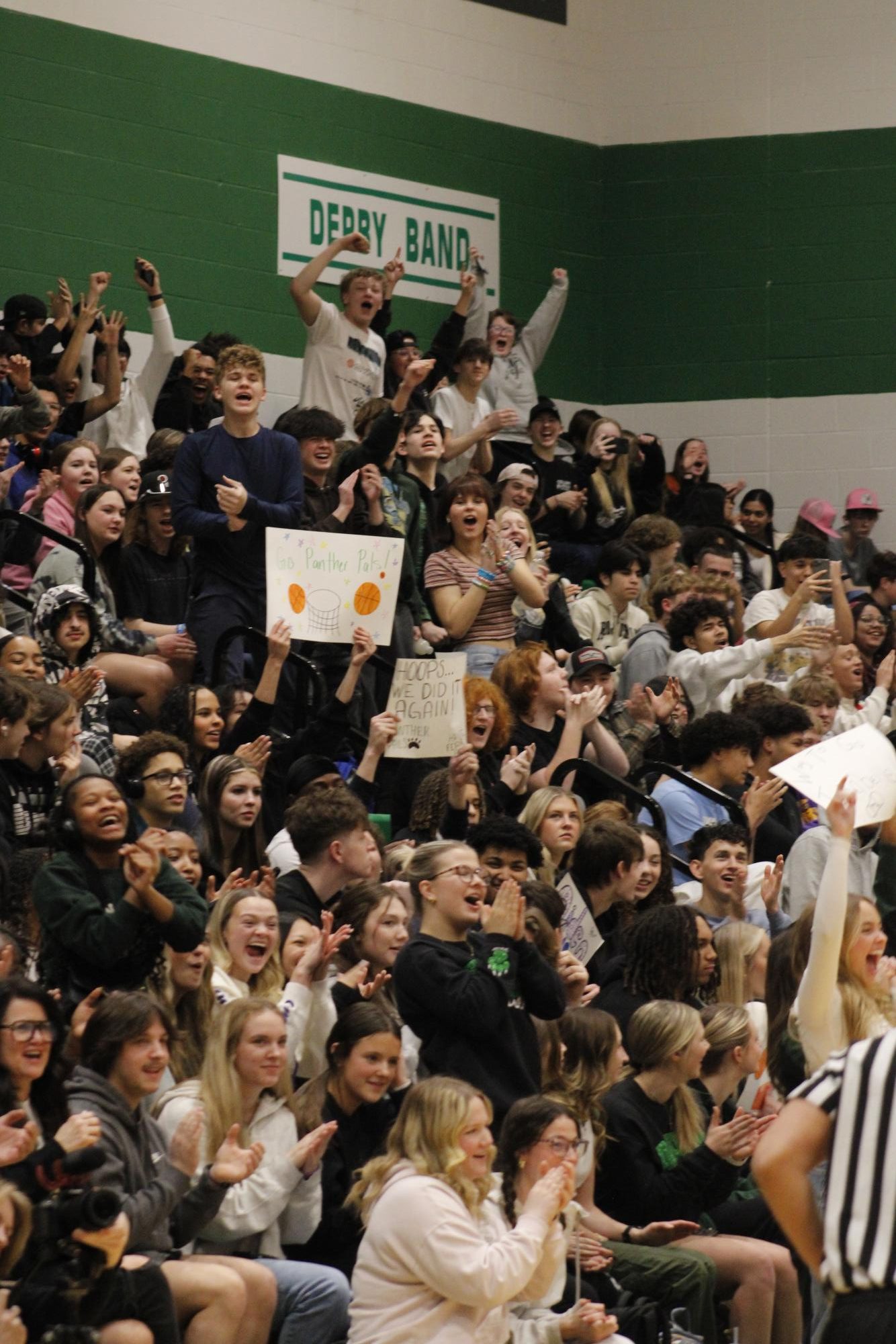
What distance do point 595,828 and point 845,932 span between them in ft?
6.77

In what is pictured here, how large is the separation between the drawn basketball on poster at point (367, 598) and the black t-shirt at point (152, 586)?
0.86m

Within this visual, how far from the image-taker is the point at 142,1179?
15.3 feet

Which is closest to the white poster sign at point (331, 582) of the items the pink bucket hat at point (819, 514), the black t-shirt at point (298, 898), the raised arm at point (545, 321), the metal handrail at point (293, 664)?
the metal handrail at point (293, 664)

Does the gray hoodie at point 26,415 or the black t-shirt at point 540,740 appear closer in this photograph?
the black t-shirt at point 540,740

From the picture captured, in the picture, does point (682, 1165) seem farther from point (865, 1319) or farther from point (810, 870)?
point (865, 1319)

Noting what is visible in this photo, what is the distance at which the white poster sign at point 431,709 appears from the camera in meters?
7.46

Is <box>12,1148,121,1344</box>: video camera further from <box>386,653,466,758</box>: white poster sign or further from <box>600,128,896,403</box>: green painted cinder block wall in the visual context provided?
<box>600,128,896,403</box>: green painted cinder block wall

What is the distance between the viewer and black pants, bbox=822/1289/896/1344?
2906 millimetres

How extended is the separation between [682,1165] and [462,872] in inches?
36.7

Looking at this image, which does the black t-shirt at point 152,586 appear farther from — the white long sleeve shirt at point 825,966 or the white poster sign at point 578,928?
the white long sleeve shirt at point 825,966

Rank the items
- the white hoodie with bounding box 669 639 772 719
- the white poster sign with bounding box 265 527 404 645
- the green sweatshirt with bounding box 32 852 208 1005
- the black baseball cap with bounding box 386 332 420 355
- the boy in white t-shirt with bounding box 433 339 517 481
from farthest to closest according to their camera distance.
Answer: the black baseball cap with bounding box 386 332 420 355, the boy in white t-shirt with bounding box 433 339 517 481, the white hoodie with bounding box 669 639 772 719, the white poster sign with bounding box 265 527 404 645, the green sweatshirt with bounding box 32 852 208 1005

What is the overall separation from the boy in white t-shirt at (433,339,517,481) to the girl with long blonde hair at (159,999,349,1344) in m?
6.84

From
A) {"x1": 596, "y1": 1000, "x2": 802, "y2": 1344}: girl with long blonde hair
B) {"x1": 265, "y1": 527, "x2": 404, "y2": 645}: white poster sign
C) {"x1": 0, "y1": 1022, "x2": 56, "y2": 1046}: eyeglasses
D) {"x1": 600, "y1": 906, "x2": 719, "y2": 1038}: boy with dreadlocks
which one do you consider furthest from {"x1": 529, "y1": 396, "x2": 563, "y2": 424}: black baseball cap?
{"x1": 0, "y1": 1022, "x2": 56, "y2": 1046}: eyeglasses

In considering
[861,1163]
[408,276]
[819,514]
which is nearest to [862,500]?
[819,514]
